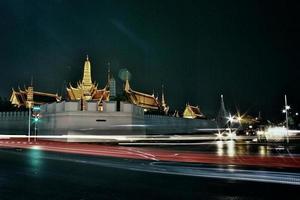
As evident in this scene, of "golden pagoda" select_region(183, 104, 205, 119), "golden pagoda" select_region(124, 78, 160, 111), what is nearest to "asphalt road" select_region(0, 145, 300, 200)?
"golden pagoda" select_region(124, 78, 160, 111)

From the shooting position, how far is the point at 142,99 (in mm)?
99938

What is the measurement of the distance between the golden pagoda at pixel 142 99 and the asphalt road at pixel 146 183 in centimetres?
8097

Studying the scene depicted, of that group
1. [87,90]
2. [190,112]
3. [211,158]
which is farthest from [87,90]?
[211,158]

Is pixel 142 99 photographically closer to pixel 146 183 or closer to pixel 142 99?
pixel 142 99

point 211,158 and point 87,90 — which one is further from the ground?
point 87,90

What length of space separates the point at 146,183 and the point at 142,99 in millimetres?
91381

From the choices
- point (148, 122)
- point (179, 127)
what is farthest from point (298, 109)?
point (148, 122)

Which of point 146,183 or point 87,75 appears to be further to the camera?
point 87,75

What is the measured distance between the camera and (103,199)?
664 centimetres

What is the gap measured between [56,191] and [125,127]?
32636 millimetres

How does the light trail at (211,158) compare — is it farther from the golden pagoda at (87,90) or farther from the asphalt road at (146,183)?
the golden pagoda at (87,90)

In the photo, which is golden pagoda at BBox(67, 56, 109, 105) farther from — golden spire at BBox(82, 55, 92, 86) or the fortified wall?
the fortified wall

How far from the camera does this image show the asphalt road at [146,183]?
7090 mm

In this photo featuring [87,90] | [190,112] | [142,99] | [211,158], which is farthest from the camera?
[190,112]
